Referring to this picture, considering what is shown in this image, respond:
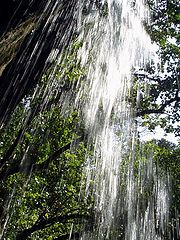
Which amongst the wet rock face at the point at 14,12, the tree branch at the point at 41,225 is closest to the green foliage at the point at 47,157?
the tree branch at the point at 41,225

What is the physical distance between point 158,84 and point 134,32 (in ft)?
8.08

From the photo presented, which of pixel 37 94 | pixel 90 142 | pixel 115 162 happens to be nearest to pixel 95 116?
pixel 90 142

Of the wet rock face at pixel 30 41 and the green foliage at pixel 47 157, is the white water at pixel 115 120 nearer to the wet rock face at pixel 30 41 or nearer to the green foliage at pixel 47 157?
the green foliage at pixel 47 157

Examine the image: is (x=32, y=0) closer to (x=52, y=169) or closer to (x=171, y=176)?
(x=52, y=169)

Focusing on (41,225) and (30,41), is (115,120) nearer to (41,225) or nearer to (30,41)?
(41,225)

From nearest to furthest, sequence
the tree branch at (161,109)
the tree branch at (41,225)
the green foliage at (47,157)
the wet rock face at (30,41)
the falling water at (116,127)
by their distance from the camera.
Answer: the wet rock face at (30,41), the tree branch at (41,225), the green foliage at (47,157), the falling water at (116,127), the tree branch at (161,109)

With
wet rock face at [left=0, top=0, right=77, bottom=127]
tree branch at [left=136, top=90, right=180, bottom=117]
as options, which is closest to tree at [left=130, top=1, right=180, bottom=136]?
tree branch at [left=136, top=90, right=180, bottom=117]

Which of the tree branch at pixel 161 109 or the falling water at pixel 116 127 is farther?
the tree branch at pixel 161 109

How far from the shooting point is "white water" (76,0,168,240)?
39.2ft

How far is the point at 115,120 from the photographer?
12727mm

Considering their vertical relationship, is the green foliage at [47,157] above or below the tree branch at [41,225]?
above

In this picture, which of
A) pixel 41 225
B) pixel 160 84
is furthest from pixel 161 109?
pixel 41 225

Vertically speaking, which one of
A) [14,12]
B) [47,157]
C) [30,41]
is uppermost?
[47,157]

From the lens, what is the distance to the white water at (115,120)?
1196cm
